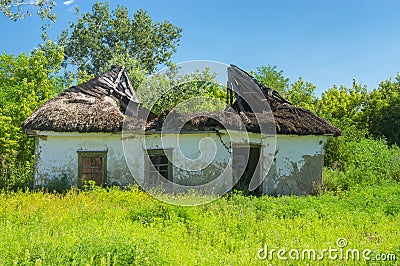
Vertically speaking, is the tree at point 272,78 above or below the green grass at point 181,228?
above

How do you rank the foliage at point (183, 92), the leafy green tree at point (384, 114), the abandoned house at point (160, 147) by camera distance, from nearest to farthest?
the abandoned house at point (160, 147) < the foliage at point (183, 92) < the leafy green tree at point (384, 114)

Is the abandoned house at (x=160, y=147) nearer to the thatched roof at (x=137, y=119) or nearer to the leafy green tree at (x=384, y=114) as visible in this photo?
the thatched roof at (x=137, y=119)

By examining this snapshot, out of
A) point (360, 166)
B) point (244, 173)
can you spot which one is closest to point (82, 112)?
point (244, 173)

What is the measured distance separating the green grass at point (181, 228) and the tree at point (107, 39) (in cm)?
2393

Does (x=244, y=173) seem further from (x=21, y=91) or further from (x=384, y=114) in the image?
(x=384, y=114)

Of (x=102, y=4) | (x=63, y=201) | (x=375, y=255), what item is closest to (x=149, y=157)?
(x=63, y=201)

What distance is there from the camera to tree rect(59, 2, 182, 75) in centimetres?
3212

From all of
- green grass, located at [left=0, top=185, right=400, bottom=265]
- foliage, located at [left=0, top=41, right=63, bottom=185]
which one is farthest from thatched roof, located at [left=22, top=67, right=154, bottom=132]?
foliage, located at [left=0, top=41, right=63, bottom=185]

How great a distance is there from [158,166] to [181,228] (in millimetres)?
5202

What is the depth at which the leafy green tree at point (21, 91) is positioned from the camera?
1700cm

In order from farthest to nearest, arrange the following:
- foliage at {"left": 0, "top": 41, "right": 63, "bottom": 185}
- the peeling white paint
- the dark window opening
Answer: foliage at {"left": 0, "top": 41, "right": 63, "bottom": 185}, the dark window opening, the peeling white paint

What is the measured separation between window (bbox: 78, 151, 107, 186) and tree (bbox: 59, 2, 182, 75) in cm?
2117

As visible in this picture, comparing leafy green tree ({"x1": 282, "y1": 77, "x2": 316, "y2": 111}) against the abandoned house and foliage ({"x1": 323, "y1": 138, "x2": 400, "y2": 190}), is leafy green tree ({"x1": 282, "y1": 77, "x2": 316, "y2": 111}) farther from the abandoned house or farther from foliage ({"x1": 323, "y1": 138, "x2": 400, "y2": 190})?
the abandoned house

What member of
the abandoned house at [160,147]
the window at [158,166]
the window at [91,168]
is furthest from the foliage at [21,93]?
the window at [158,166]
